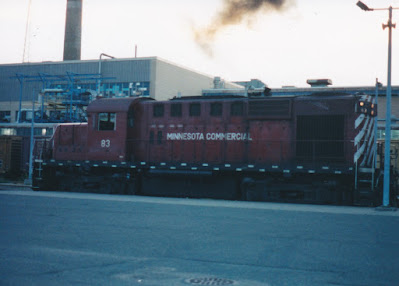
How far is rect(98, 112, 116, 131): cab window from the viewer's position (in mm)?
22781

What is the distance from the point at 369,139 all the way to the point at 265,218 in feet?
29.1

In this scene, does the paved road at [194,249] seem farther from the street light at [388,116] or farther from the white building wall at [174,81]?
the white building wall at [174,81]

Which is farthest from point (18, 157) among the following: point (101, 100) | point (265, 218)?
point (265, 218)

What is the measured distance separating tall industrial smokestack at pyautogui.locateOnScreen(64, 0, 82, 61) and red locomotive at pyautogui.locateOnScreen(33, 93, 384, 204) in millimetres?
29850

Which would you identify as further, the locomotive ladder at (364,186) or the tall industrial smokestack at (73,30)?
the tall industrial smokestack at (73,30)

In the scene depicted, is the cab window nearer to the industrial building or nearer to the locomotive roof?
the locomotive roof

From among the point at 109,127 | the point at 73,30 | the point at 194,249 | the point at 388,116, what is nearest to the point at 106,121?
the point at 109,127

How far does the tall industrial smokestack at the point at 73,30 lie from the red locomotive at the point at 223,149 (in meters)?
29.9

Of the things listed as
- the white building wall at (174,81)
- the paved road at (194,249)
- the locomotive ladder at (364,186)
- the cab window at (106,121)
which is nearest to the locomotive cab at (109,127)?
the cab window at (106,121)

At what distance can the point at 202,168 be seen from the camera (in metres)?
20.7

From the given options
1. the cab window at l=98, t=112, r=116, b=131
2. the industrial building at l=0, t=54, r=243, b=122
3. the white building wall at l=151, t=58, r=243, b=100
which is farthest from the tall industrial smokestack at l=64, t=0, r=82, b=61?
the cab window at l=98, t=112, r=116, b=131

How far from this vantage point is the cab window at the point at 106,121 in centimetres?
2278

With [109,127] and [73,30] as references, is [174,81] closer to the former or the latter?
[73,30]

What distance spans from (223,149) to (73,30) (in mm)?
35914
